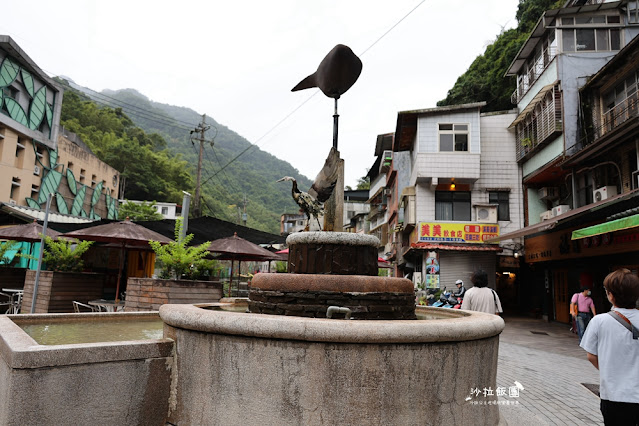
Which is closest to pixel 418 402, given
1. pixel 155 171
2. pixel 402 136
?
pixel 402 136

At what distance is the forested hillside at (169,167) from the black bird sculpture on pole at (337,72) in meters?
24.7

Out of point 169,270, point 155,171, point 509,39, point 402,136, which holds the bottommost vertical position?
point 169,270

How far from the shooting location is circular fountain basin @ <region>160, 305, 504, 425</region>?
8.89ft

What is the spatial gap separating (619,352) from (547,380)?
478 centimetres

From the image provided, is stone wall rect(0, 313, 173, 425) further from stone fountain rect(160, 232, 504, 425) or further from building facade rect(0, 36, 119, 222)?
building facade rect(0, 36, 119, 222)

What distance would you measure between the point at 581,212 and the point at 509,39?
2034 centimetres

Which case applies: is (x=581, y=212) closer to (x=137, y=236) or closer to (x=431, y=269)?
(x=431, y=269)

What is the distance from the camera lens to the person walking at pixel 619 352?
2.66m

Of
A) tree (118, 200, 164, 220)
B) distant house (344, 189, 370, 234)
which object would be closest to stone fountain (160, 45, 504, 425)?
tree (118, 200, 164, 220)

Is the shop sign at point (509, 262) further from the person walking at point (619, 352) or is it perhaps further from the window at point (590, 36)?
the person walking at point (619, 352)

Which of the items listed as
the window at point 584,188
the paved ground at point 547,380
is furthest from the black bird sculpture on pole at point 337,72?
the window at point 584,188

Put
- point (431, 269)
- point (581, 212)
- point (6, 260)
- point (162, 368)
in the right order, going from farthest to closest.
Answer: point (431, 269)
point (6, 260)
point (581, 212)
point (162, 368)

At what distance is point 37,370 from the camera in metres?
2.67

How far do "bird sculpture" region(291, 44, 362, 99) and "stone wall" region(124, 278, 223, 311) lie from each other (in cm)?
388
